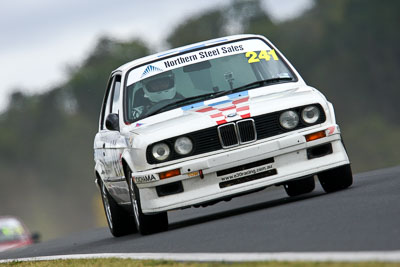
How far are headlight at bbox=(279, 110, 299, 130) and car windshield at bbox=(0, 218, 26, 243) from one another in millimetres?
17352

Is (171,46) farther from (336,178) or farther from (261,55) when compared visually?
(336,178)

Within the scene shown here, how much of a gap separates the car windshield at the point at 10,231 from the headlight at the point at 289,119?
17.4 metres

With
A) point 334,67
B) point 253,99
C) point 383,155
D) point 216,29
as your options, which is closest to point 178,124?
point 253,99

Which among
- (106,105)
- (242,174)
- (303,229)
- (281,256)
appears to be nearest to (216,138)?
(242,174)

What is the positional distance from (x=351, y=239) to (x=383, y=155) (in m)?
50.2

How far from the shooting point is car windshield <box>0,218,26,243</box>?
26594 millimetres

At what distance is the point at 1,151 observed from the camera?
241 feet

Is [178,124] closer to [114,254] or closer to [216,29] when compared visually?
[114,254]

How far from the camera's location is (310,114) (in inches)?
404

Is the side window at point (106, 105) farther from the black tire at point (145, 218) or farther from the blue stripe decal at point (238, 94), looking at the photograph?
the blue stripe decal at point (238, 94)

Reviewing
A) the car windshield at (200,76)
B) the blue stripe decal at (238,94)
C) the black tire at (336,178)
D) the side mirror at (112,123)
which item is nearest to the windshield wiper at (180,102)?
the car windshield at (200,76)

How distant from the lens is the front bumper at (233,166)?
32.6 ft

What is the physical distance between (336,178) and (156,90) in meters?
2.00

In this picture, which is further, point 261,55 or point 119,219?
point 119,219
